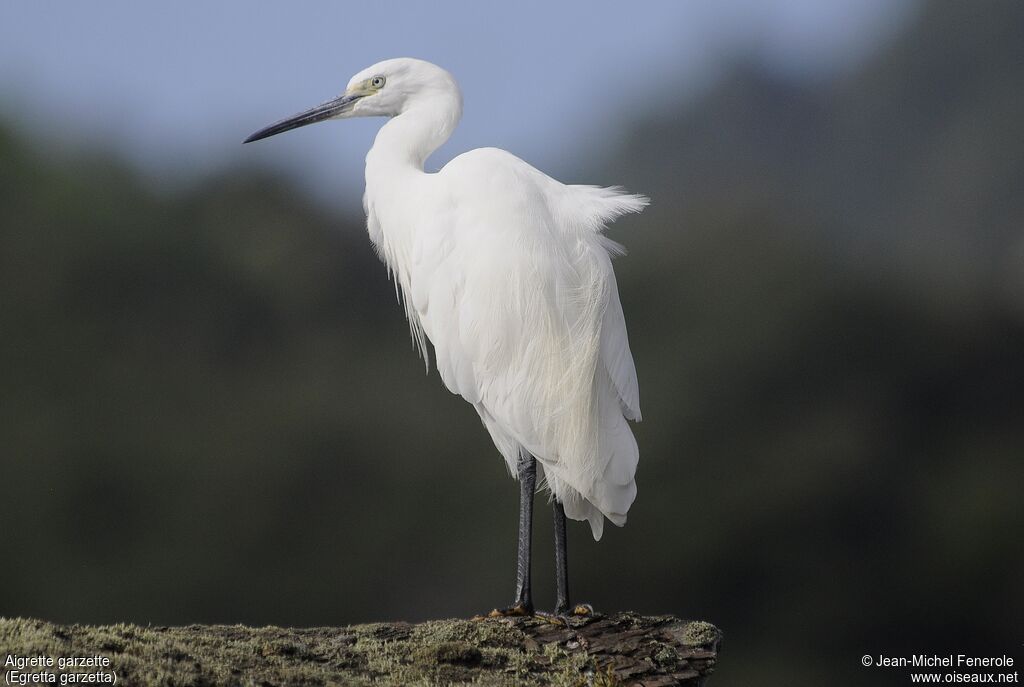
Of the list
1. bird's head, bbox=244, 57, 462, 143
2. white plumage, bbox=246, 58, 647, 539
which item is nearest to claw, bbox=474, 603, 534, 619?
white plumage, bbox=246, 58, 647, 539

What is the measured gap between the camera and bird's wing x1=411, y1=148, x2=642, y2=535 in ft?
8.45

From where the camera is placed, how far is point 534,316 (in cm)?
264

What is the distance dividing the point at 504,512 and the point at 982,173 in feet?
11.4

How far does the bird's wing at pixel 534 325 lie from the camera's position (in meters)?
2.57

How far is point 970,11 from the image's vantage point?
7.05 meters

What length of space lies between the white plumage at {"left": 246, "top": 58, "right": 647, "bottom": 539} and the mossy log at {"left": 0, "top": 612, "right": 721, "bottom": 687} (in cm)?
30

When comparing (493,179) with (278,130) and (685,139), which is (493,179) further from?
(685,139)

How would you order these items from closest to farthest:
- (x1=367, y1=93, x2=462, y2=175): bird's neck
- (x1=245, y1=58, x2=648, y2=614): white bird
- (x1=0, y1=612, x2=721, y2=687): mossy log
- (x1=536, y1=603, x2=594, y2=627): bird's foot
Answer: (x1=0, y1=612, x2=721, y2=687): mossy log, (x1=536, y1=603, x2=594, y2=627): bird's foot, (x1=245, y1=58, x2=648, y2=614): white bird, (x1=367, y1=93, x2=462, y2=175): bird's neck

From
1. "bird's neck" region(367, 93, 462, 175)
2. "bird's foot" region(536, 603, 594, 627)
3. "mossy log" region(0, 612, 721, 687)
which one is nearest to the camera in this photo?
"mossy log" region(0, 612, 721, 687)

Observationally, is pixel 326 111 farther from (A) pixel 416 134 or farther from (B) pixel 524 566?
(B) pixel 524 566

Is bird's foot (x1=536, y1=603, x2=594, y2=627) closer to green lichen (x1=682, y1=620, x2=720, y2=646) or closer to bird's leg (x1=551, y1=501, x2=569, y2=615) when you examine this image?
bird's leg (x1=551, y1=501, x2=569, y2=615)

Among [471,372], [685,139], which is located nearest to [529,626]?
[471,372]

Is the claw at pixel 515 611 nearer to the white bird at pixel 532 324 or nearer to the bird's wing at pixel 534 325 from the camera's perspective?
the white bird at pixel 532 324

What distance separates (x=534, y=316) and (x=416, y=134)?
65 cm
